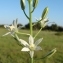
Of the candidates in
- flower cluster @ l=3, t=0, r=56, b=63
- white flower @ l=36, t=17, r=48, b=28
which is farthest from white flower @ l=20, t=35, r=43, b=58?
white flower @ l=36, t=17, r=48, b=28

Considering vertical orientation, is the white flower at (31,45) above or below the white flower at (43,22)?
below

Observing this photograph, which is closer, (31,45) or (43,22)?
(31,45)

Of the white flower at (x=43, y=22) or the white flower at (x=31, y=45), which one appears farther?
the white flower at (x=43, y=22)

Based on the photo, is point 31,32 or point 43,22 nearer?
point 31,32

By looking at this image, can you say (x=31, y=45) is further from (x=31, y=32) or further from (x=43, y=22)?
(x=43, y=22)

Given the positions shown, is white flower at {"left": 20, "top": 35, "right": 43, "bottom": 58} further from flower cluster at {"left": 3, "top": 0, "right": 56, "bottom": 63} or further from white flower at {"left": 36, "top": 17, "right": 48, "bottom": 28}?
white flower at {"left": 36, "top": 17, "right": 48, "bottom": 28}

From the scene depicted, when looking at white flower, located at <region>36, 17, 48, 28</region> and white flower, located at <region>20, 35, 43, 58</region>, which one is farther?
white flower, located at <region>36, 17, 48, 28</region>

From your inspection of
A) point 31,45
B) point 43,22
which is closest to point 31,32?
point 31,45

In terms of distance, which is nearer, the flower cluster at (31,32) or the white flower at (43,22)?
the flower cluster at (31,32)

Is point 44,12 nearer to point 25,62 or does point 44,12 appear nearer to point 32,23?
point 32,23

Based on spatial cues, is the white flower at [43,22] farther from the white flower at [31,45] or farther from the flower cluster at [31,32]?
the white flower at [31,45]

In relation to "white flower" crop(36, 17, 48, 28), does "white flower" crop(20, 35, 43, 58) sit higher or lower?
lower

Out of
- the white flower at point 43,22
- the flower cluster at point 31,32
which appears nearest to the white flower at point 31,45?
the flower cluster at point 31,32

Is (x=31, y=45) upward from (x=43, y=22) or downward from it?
downward
